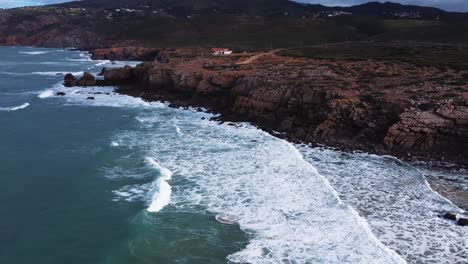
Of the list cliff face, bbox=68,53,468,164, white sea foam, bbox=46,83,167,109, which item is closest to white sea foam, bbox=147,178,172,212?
cliff face, bbox=68,53,468,164

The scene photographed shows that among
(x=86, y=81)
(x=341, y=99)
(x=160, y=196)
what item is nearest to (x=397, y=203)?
(x=160, y=196)

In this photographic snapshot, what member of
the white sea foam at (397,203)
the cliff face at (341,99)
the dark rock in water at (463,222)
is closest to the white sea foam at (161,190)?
the white sea foam at (397,203)

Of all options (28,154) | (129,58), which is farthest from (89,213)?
(129,58)

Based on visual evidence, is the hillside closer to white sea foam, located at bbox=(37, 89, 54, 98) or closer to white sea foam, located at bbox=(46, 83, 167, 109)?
white sea foam, located at bbox=(46, 83, 167, 109)

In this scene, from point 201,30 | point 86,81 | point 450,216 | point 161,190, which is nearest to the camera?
point 450,216

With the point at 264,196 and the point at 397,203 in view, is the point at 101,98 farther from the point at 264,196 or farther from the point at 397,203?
the point at 397,203

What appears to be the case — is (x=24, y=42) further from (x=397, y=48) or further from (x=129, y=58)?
(x=397, y=48)

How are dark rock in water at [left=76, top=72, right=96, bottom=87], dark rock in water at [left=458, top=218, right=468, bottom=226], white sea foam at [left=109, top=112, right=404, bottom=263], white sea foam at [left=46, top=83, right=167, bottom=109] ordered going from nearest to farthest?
white sea foam at [left=109, top=112, right=404, bottom=263] < dark rock in water at [left=458, top=218, right=468, bottom=226] < white sea foam at [left=46, top=83, right=167, bottom=109] < dark rock in water at [left=76, top=72, right=96, bottom=87]
